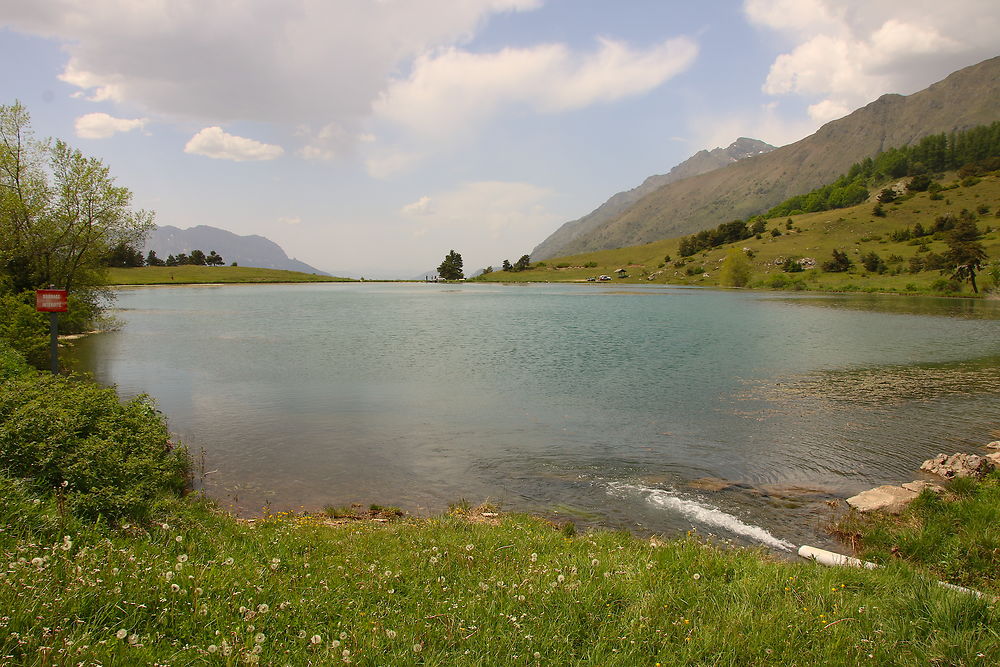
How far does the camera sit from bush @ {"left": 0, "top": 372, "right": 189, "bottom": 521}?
8852 millimetres

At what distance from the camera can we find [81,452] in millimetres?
10148

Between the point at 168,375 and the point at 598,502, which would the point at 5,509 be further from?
the point at 168,375

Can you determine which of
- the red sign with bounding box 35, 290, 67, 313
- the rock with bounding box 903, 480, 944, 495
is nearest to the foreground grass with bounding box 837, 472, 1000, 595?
the rock with bounding box 903, 480, 944, 495

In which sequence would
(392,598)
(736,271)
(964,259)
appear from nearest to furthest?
(392,598) → (964,259) → (736,271)

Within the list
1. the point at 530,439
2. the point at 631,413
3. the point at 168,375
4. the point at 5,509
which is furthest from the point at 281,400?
the point at 5,509

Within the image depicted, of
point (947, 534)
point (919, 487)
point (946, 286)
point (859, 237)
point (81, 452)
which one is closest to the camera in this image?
point (81, 452)

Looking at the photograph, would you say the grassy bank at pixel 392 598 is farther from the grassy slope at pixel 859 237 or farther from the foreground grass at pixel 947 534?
the grassy slope at pixel 859 237

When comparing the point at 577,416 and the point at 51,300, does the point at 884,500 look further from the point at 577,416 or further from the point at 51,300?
the point at 51,300

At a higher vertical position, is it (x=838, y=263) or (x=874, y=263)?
(x=838, y=263)

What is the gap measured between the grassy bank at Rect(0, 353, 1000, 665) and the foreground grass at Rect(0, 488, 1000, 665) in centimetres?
2

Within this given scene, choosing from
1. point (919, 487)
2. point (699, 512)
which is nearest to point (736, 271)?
point (919, 487)

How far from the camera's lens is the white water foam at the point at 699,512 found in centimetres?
1241

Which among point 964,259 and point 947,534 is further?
point 964,259

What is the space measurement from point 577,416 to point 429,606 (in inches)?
700
